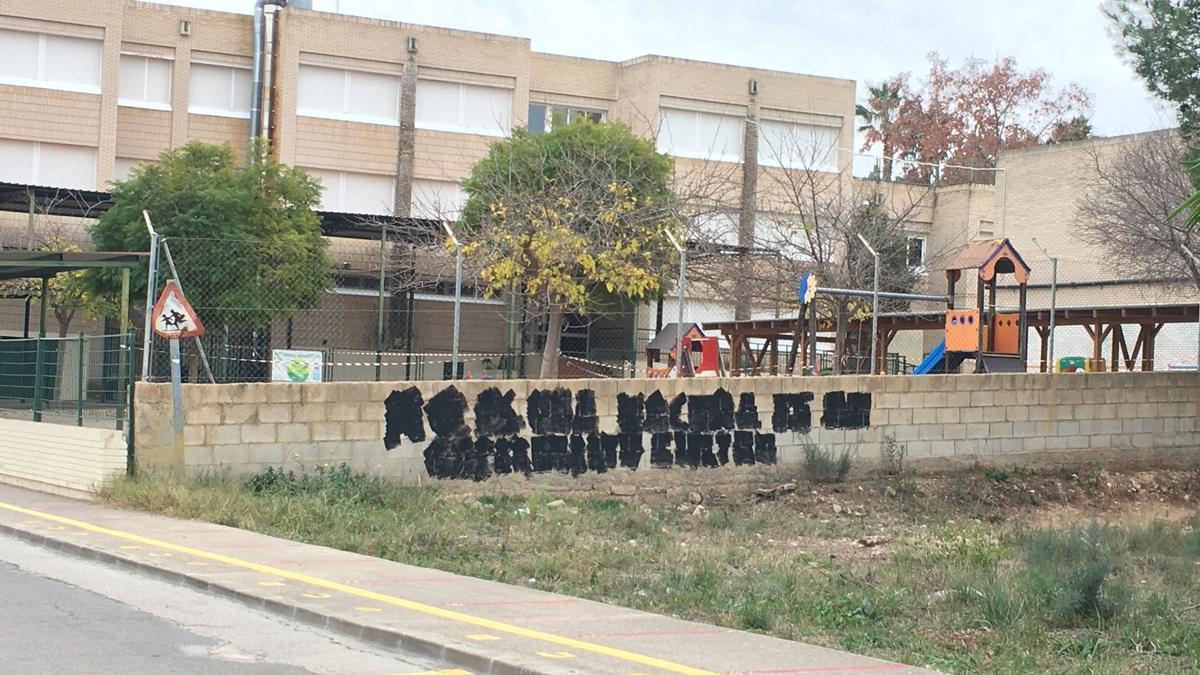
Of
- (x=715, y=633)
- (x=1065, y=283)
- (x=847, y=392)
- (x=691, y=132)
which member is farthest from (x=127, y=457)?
(x=1065, y=283)

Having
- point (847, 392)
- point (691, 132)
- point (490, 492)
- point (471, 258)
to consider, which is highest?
point (691, 132)

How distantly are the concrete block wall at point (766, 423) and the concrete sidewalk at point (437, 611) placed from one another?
2.55 m

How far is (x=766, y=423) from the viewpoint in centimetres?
2173

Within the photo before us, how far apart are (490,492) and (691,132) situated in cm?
2966

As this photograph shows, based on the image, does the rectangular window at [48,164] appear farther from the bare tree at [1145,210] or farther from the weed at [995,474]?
the bare tree at [1145,210]

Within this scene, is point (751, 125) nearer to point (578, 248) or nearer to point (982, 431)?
point (578, 248)

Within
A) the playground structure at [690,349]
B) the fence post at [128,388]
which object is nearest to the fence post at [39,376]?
the fence post at [128,388]

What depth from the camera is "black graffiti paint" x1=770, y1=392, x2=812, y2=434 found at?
859 inches

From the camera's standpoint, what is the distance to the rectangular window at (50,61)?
39.2 metres

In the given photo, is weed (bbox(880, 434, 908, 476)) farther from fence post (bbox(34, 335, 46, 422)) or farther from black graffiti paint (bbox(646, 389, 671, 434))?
fence post (bbox(34, 335, 46, 422))

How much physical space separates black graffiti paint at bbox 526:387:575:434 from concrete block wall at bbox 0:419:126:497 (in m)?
5.80

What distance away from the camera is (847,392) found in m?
22.3

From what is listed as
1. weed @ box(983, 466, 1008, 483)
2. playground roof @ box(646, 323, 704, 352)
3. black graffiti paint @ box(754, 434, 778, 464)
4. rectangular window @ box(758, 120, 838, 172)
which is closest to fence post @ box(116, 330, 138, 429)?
black graffiti paint @ box(754, 434, 778, 464)

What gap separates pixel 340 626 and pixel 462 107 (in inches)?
1407
